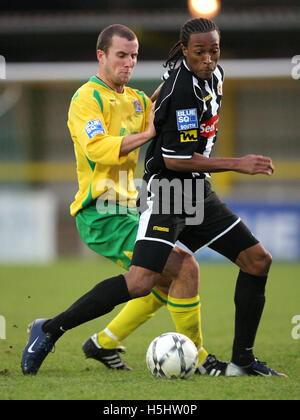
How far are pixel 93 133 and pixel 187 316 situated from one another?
1.23 m

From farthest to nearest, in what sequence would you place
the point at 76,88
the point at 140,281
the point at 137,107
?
the point at 76,88
the point at 137,107
the point at 140,281

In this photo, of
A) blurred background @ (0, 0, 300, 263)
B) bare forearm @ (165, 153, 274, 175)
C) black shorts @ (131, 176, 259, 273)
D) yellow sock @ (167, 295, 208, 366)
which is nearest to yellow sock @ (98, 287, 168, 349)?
yellow sock @ (167, 295, 208, 366)

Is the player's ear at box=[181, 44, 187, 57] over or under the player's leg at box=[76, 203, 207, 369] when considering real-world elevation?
over

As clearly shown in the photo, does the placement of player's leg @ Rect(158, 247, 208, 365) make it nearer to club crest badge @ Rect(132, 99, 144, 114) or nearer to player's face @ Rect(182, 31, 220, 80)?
club crest badge @ Rect(132, 99, 144, 114)

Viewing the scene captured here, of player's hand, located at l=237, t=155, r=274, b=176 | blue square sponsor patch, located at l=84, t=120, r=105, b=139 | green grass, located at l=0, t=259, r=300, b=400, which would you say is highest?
blue square sponsor patch, located at l=84, t=120, r=105, b=139

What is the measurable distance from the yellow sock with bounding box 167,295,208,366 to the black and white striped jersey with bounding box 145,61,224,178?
89 cm

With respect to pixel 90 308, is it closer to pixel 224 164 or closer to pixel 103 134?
pixel 103 134

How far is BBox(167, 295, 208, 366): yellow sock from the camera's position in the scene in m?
4.84

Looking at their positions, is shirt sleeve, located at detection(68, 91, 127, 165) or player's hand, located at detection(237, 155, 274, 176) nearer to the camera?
player's hand, located at detection(237, 155, 274, 176)

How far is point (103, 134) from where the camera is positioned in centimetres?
470

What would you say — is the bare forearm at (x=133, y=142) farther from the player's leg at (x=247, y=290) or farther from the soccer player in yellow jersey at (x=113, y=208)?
the player's leg at (x=247, y=290)

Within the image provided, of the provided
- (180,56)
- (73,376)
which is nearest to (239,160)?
(180,56)

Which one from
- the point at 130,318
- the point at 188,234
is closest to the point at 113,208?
the point at 188,234

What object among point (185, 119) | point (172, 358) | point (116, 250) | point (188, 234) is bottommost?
point (172, 358)
